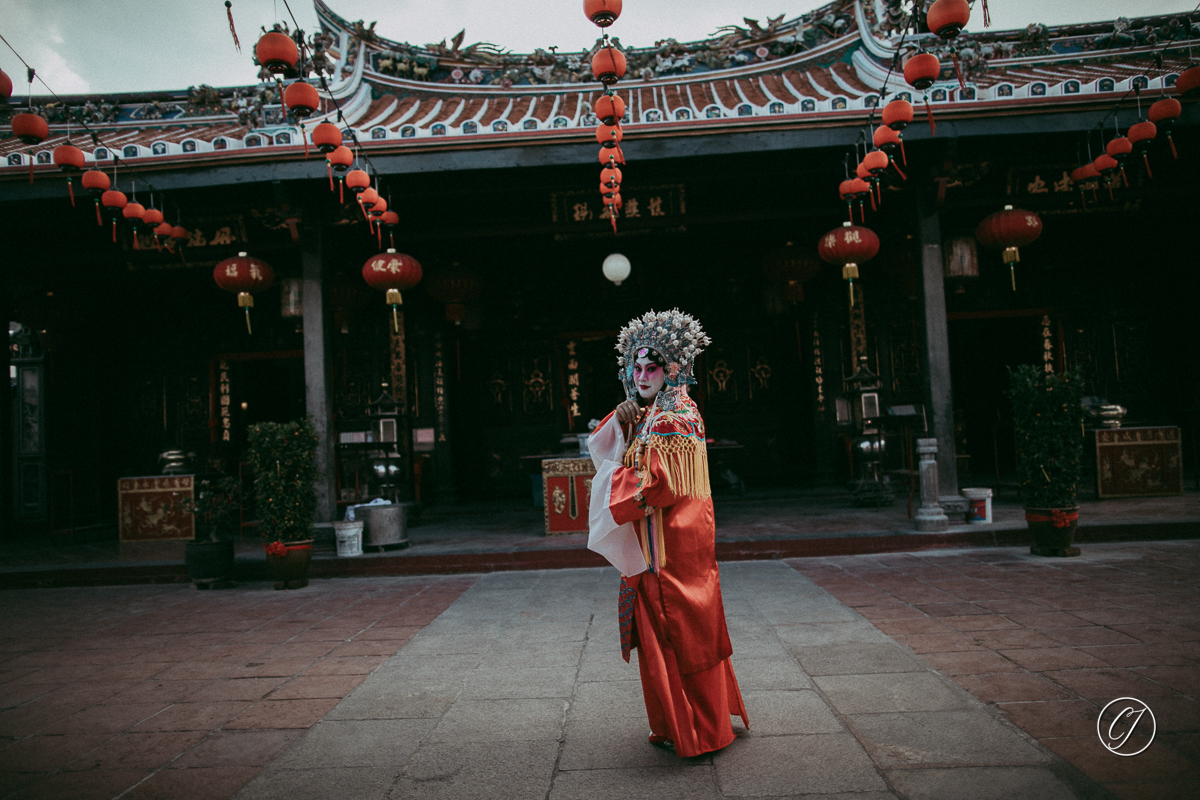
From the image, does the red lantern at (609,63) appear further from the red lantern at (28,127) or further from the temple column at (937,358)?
the temple column at (937,358)

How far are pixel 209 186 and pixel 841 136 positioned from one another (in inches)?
256

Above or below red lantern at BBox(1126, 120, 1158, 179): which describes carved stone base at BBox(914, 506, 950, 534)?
below

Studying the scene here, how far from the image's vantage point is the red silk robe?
2.43 m

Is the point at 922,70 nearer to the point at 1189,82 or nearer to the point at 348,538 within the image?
the point at 1189,82

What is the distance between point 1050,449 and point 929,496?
1.25m

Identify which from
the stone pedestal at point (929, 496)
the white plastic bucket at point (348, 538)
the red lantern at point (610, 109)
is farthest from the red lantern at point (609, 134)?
the white plastic bucket at point (348, 538)

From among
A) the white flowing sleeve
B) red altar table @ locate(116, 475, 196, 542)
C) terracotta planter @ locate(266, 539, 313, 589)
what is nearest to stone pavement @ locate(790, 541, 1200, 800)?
the white flowing sleeve

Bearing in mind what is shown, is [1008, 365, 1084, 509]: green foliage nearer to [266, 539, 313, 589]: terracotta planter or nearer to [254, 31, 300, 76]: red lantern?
[254, 31, 300, 76]: red lantern

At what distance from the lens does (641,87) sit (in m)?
8.46

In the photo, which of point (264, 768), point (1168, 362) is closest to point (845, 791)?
point (264, 768)

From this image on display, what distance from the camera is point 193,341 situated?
423 inches

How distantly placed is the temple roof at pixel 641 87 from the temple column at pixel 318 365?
1.19m

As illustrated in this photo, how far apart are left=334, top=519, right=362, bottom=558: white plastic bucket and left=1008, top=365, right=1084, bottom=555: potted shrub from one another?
6226mm

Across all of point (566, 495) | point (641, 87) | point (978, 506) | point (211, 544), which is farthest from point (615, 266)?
point (211, 544)
